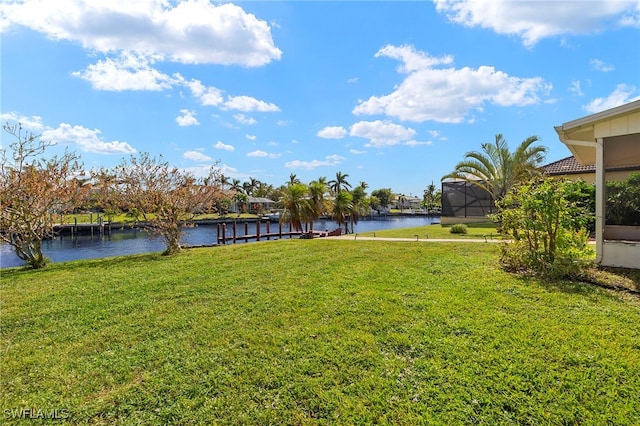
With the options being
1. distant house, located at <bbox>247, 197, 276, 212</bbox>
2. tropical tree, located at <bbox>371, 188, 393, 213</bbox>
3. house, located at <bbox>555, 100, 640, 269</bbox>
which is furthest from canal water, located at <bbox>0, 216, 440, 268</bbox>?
tropical tree, located at <bbox>371, 188, 393, 213</bbox>

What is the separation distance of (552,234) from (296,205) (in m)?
18.1

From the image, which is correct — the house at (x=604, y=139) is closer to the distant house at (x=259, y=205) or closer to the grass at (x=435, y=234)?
the grass at (x=435, y=234)

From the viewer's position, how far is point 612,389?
2699 mm

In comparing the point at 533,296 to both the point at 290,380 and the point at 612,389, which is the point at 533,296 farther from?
the point at 290,380

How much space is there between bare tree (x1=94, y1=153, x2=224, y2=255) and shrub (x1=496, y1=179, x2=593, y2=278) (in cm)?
1005

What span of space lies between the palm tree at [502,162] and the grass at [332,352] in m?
13.4

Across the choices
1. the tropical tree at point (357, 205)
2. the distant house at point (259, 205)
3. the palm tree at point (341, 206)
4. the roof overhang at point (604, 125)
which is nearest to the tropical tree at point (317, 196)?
the palm tree at point (341, 206)

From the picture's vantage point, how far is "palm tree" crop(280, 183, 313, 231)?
75.5 ft

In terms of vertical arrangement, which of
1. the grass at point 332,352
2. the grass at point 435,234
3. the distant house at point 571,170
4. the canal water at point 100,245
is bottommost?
the canal water at point 100,245

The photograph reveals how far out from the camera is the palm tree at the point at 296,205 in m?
23.0

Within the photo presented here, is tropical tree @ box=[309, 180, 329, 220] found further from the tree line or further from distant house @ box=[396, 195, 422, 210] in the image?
distant house @ box=[396, 195, 422, 210]

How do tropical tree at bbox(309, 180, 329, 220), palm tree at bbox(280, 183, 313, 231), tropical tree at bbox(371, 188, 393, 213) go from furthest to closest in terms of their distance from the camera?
tropical tree at bbox(371, 188, 393, 213) < tropical tree at bbox(309, 180, 329, 220) < palm tree at bbox(280, 183, 313, 231)

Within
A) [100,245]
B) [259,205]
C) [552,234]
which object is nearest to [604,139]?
[552,234]

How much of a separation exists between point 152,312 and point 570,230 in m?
6.89
